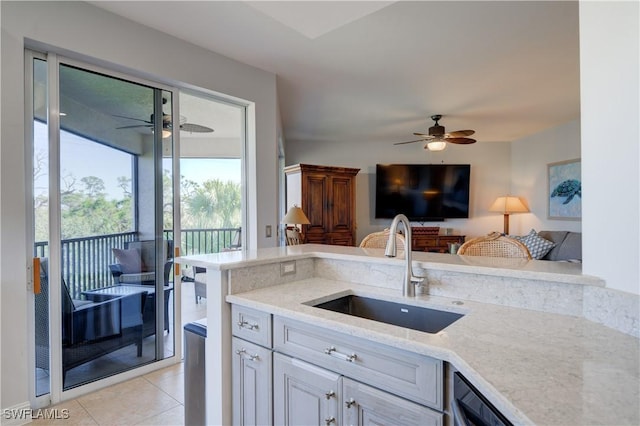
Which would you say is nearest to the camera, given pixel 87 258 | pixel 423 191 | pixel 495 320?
pixel 495 320

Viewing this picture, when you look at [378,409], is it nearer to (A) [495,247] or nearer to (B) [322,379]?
(B) [322,379]

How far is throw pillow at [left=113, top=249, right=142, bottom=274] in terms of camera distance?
266 centimetres

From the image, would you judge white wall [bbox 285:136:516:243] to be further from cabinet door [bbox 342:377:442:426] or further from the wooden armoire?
cabinet door [bbox 342:377:442:426]

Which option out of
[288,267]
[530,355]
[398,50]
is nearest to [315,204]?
[398,50]

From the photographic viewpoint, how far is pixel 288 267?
1.93 m

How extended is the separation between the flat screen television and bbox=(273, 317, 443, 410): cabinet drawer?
212 inches

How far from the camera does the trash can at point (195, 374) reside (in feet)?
5.97

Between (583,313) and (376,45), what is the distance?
245cm

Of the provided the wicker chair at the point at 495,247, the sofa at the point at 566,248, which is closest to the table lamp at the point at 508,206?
the sofa at the point at 566,248

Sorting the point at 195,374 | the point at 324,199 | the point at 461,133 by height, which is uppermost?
the point at 461,133

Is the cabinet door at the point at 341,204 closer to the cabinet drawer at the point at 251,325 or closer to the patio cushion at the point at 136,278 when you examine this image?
the patio cushion at the point at 136,278

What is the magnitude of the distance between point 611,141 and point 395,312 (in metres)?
1.04

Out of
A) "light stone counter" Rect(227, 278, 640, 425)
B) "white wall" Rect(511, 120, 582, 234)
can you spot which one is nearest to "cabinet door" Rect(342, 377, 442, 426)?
"light stone counter" Rect(227, 278, 640, 425)

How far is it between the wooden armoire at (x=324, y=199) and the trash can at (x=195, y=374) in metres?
3.71
